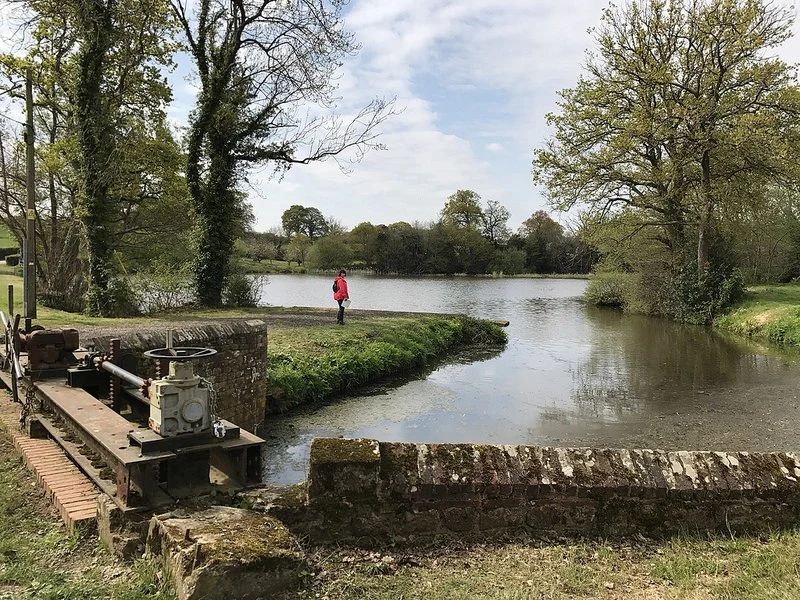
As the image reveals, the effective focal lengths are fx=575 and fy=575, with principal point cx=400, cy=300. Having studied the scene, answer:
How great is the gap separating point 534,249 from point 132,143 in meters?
70.3

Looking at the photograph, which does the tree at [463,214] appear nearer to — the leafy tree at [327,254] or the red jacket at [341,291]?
the leafy tree at [327,254]

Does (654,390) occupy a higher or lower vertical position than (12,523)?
Result: lower

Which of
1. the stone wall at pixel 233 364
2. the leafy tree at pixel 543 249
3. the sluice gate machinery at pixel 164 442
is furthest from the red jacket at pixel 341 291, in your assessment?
the leafy tree at pixel 543 249

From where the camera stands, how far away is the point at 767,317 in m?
23.5

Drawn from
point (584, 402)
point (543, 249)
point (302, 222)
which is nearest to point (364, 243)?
point (302, 222)

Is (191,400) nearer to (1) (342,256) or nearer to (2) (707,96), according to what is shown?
(2) (707,96)

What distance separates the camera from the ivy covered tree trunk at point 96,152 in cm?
1722

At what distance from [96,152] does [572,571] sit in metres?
18.9

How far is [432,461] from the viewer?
3.74m

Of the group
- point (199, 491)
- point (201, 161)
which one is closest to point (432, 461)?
point (199, 491)

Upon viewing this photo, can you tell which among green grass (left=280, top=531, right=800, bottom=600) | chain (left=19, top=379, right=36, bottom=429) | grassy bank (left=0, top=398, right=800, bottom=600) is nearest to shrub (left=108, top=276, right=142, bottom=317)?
chain (left=19, top=379, right=36, bottom=429)

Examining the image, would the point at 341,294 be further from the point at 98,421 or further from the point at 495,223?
the point at 495,223

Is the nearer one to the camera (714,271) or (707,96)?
(707,96)

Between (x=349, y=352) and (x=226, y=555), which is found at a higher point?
(x=226, y=555)
